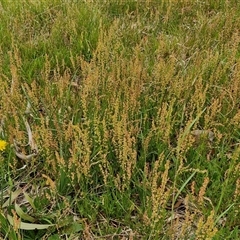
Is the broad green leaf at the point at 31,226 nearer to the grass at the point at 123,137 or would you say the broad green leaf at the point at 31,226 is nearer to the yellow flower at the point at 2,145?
the grass at the point at 123,137

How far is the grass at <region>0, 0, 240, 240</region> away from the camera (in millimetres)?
1869

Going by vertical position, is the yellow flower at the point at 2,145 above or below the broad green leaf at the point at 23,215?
above

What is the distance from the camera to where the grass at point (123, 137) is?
6.13 ft

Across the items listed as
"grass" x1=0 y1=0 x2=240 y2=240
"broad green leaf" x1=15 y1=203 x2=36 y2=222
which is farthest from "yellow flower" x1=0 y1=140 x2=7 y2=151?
"broad green leaf" x1=15 y1=203 x2=36 y2=222

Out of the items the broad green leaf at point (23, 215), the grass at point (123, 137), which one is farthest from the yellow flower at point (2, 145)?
the broad green leaf at point (23, 215)

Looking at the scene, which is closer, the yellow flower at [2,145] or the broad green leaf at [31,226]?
the broad green leaf at [31,226]

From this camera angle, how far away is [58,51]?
3.11m

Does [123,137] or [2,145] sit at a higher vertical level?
[123,137]

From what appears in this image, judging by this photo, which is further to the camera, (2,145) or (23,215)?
(2,145)

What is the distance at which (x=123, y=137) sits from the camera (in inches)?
77.2

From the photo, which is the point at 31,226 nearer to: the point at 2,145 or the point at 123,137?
the point at 2,145

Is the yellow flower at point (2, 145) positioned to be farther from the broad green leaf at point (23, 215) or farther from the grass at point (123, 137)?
the broad green leaf at point (23, 215)

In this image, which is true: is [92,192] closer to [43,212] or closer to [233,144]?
[43,212]

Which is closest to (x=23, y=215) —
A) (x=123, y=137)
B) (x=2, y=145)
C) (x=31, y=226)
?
(x=31, y=226)
